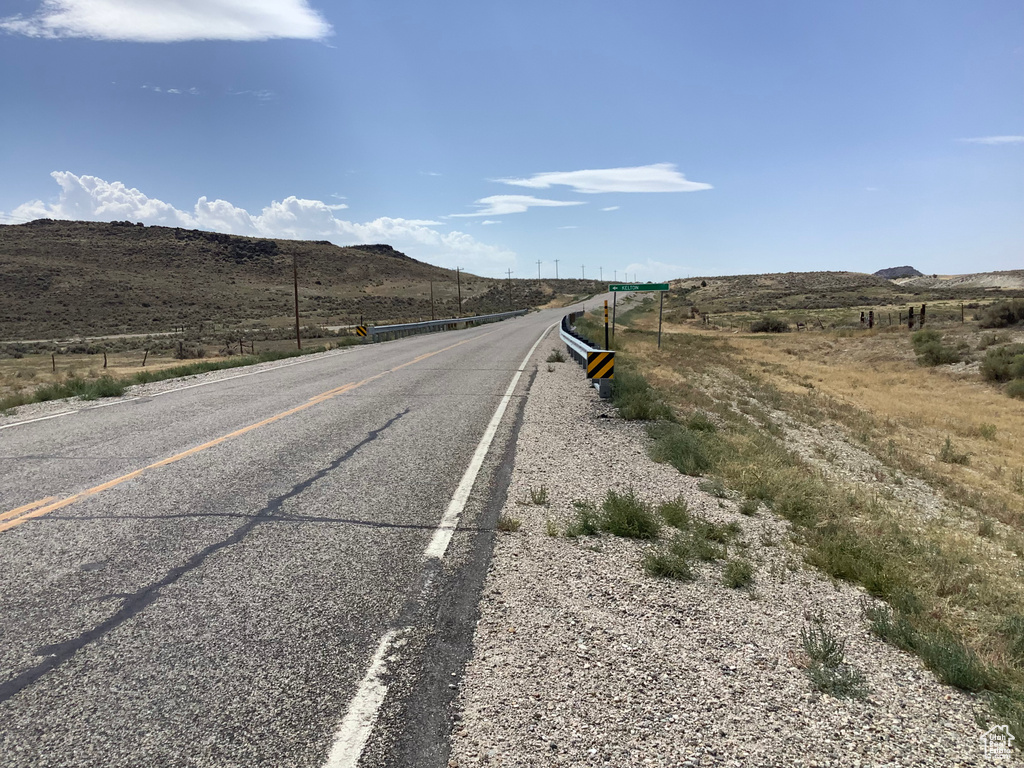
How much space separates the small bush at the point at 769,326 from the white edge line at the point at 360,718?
48508mm

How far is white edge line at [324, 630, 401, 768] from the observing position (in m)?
2.63

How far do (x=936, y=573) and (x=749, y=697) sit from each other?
9.22 ft

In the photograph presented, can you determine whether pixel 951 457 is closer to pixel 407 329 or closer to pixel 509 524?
pixel 509 524

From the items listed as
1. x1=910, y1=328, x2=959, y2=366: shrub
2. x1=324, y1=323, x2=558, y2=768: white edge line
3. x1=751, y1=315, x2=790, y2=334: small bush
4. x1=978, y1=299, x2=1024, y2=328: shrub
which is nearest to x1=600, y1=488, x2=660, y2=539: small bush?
x1=324, y1=323, x2=558, y2=768: white edge line

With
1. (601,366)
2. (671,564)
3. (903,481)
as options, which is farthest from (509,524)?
(903,481)

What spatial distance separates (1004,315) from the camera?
3130cm

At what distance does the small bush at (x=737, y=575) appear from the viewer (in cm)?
441

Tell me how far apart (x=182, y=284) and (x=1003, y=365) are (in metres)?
91.3

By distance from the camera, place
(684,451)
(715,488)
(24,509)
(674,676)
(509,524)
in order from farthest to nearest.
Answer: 1. (684,451)
2. (715,488)
3. (24,509)
4. (509,524)
5. (674,676)

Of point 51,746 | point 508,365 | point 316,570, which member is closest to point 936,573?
point 316,570

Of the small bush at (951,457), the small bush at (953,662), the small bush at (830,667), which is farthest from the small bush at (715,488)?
the small bush at (951,457)

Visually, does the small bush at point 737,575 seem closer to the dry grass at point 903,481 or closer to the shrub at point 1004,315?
the dry grass at point 903,481

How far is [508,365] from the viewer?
19.2 metres

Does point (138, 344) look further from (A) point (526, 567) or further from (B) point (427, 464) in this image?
(A) point (526, 567)
